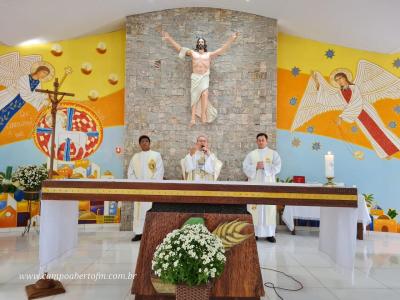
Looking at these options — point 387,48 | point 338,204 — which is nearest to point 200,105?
point 387,48

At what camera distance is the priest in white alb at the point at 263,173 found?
5.94 metres

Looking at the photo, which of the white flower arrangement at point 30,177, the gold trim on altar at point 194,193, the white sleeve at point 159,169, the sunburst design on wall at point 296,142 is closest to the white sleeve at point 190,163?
the white sleeve at point 159,169

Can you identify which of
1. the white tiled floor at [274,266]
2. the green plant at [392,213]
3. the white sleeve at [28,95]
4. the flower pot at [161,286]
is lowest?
the white tiled floor at [274,266]

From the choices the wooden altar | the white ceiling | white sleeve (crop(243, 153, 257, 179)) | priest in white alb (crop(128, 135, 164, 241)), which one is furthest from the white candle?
the white ceiling

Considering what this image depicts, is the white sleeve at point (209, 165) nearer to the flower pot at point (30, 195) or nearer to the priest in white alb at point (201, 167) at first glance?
the priest in white alb at point (201, 167)

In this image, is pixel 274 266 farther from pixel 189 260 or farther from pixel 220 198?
pixel 189 260

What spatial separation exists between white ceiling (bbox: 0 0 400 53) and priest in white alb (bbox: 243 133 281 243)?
7.68 feet

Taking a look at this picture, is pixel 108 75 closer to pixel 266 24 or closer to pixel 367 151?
pixel 266 24

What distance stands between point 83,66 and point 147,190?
4.79m

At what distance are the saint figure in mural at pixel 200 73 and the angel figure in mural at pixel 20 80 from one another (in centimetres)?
242

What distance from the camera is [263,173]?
20.1 feet

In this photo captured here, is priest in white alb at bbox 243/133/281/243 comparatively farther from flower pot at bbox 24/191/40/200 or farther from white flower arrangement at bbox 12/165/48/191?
flower pot at bbox 24/191/40/200

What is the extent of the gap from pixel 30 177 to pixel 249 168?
11.8 ft

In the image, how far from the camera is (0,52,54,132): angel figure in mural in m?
6.34
